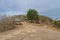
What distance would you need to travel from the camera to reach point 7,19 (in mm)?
19688

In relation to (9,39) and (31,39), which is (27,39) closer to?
(31,39)

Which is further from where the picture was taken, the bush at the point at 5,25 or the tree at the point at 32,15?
the tree at the point at 32,15

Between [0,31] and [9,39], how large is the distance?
382cm

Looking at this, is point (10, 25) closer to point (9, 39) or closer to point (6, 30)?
point (6, 30)

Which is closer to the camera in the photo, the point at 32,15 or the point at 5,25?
the point at 5,25

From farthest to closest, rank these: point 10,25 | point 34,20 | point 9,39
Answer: point 34,20
point 10,25
point 9,39

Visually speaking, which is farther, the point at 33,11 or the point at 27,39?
the point at 33,11

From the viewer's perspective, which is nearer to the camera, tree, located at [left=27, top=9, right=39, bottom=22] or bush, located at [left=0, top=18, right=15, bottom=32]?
bush, located at [left=0, top=18, right=15, bottom=32]

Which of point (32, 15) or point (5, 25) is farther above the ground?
point (32, 15)

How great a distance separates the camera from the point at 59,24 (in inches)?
969

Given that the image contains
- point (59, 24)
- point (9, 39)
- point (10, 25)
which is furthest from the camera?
point (59, 24)

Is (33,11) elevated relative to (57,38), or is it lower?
elevated

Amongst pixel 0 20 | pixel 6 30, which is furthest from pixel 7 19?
pixel 6 30

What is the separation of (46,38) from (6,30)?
5340mm
